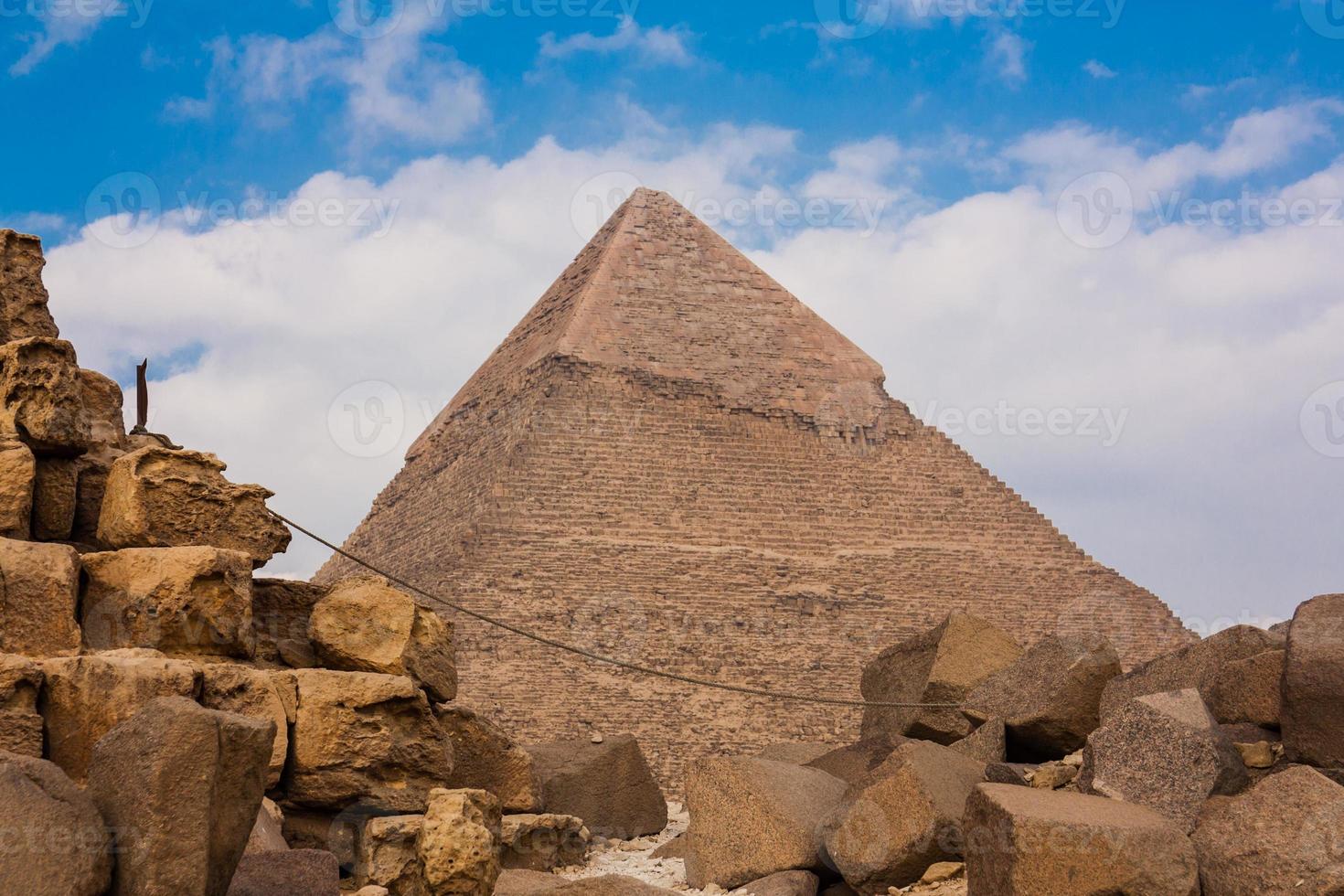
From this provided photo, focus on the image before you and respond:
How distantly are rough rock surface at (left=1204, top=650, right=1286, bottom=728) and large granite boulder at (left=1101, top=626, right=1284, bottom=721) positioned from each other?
15 centimetres

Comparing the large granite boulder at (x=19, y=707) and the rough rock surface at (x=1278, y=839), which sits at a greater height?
the large granite boulder at (x=19, y=707)

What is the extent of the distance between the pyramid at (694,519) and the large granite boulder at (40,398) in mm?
25303

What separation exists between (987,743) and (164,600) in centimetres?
395

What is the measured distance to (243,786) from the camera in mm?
4410

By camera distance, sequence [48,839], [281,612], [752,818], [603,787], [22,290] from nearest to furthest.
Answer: [48,839] → [22,290] → [281,612] → [752,818] → [603,787]

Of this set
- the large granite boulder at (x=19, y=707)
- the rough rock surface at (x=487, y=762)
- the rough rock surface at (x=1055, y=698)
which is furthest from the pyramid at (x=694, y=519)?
the large granite boulder at (x=19, y=707)

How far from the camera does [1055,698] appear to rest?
7.64 m

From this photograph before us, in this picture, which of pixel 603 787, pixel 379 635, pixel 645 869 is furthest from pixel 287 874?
pixel 603 787

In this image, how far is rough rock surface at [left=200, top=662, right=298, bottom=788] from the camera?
5.38 meters

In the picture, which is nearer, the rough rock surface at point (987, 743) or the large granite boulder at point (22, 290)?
the large granite boulder at point (22, 290)

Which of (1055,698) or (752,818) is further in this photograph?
(1055,698)

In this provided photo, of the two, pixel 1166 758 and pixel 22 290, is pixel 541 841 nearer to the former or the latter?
pixel 1166 758

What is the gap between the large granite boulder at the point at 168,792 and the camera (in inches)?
166

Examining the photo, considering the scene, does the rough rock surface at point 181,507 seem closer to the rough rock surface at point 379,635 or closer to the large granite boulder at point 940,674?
the rough rock surface at point 379,635
